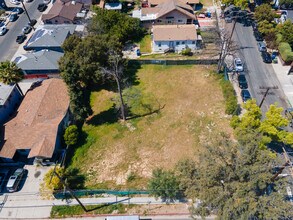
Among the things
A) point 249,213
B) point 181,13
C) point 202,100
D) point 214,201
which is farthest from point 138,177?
point 181,13

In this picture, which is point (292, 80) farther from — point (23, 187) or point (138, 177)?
point (23, 187)

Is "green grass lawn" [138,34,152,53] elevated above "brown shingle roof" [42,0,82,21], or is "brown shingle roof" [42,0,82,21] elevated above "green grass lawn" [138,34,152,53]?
"brown shingle roof" [42,0,82,21]

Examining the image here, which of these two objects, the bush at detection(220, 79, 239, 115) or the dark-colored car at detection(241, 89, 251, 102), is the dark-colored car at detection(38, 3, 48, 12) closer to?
the bush at detection(220, 79, 239, 115)

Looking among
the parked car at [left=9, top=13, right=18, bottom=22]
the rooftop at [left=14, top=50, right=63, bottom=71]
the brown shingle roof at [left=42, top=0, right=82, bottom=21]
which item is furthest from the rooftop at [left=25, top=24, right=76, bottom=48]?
the parked car at [left=9, top=13, right=18, bottom=22]

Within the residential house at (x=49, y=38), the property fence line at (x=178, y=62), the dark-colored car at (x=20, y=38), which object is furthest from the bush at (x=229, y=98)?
the dark-colored car at (x=20, y=38)

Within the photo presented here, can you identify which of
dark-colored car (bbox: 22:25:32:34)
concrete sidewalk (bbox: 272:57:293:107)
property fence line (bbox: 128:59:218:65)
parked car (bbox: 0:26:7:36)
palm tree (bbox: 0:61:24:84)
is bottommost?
concrete sidewalk (bbox: 272:57:293:107)

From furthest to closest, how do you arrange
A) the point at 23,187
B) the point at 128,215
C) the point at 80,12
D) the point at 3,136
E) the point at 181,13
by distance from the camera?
the point at 80,12
the point at 181,13
the point at 3,136
the point at 23,187
the point at 128,215

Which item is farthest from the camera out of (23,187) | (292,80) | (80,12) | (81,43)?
(80,12)
